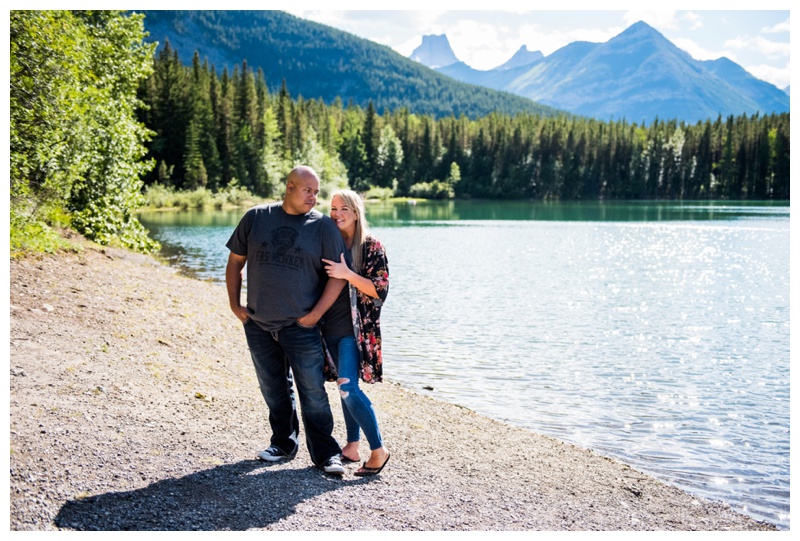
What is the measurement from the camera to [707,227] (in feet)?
201

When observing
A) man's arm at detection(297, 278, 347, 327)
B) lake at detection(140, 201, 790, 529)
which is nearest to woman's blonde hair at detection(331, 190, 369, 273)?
man's arm at detection(297, 278, 347, 327)

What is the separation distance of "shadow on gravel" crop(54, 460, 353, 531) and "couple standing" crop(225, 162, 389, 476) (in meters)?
0.33

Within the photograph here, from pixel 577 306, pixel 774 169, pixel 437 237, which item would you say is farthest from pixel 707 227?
pixel 774 169

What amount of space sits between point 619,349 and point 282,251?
12.5 metres

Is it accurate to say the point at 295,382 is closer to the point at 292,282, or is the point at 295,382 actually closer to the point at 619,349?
the point at 292,282

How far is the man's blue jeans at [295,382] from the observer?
6.18 m

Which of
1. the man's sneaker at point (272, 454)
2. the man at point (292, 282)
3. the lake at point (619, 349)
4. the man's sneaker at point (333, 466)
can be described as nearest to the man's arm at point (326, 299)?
the man at point (292, 282)

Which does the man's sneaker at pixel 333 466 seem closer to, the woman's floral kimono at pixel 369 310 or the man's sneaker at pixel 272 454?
the man's sneaker at pixel 272 454

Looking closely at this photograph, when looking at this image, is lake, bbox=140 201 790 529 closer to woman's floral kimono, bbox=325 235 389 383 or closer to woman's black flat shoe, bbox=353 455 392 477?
woman's black flat shoe, bbox=353 455 392 477

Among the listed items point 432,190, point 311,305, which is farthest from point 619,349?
point 432,190

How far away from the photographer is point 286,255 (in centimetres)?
592

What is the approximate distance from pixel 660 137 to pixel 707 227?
3170 inches

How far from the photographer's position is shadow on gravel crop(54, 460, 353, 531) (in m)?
5.23
